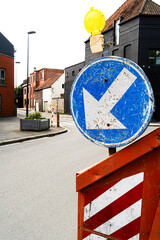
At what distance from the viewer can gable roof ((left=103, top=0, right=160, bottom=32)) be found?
22.9 m

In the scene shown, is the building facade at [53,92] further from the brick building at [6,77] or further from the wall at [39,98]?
the brick building at [6,77]

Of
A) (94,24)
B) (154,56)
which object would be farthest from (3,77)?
(94,24)

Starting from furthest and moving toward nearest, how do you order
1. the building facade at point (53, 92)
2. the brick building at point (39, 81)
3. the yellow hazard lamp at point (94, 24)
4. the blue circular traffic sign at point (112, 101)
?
the brick building at point (39, 81) < the building facade at point (53, 92) < the yellow hazard lamp at point (94, 24) < the blue circular traffic sign at point (112, 101)

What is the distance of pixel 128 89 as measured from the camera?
60.3 inches

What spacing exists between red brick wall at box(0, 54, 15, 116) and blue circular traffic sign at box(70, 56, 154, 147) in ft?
77.2

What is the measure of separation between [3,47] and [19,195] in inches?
927

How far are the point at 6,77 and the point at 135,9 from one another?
16389mm

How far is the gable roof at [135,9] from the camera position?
75.1 feet

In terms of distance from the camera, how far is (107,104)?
162 centimetres

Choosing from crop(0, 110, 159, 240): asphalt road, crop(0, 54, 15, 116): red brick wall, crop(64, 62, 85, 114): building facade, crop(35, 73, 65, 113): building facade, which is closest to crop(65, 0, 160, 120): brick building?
crop(0, 54, 15, 116): red brick wall

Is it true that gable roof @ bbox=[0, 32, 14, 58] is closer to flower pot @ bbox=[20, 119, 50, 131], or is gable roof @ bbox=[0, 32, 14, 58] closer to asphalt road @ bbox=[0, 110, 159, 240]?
flower pot @ bbox=[20, 119, 50, 131]

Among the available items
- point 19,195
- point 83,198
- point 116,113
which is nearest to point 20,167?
point 19,195

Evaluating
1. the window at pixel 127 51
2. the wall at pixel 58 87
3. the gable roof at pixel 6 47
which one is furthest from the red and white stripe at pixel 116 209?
the wall at pixel 58 87

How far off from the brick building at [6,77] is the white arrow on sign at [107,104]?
924 inches
